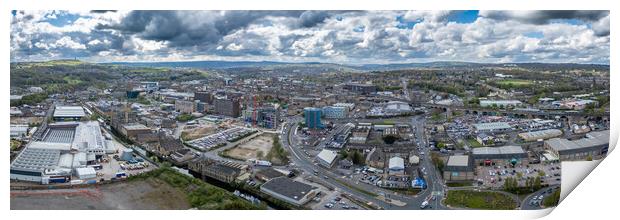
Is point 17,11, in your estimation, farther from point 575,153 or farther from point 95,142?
point 575,153

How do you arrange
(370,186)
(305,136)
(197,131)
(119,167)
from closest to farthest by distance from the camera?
(370,186), (119,167), (305,136), (197,131)

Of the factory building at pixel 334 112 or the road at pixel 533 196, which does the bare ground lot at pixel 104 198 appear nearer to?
the road at pixel 533 196

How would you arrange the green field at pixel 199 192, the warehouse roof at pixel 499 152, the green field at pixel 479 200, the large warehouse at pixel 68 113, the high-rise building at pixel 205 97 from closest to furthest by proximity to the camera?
the green field at pixel 199 192 < the green field at pixel 479 200 < the warehouse roof at pixel 499 152 < the large warehouse at pixel 68 113 < the high-rise building at pixel 205 97

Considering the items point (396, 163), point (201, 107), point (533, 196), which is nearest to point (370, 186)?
point (396, 163)

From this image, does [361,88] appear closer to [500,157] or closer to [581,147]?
[500,157]

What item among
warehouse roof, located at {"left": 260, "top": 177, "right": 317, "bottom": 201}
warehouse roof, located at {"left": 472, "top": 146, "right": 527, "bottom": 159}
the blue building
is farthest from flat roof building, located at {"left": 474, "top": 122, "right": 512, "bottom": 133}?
warehouse roof, located at {"left": 260, "top": 177, "right": 317, "bottom": 201}

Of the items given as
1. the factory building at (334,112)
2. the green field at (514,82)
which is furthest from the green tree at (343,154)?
the green field at (514,82)

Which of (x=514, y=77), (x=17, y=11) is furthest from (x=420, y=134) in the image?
(x=17, y=11)
